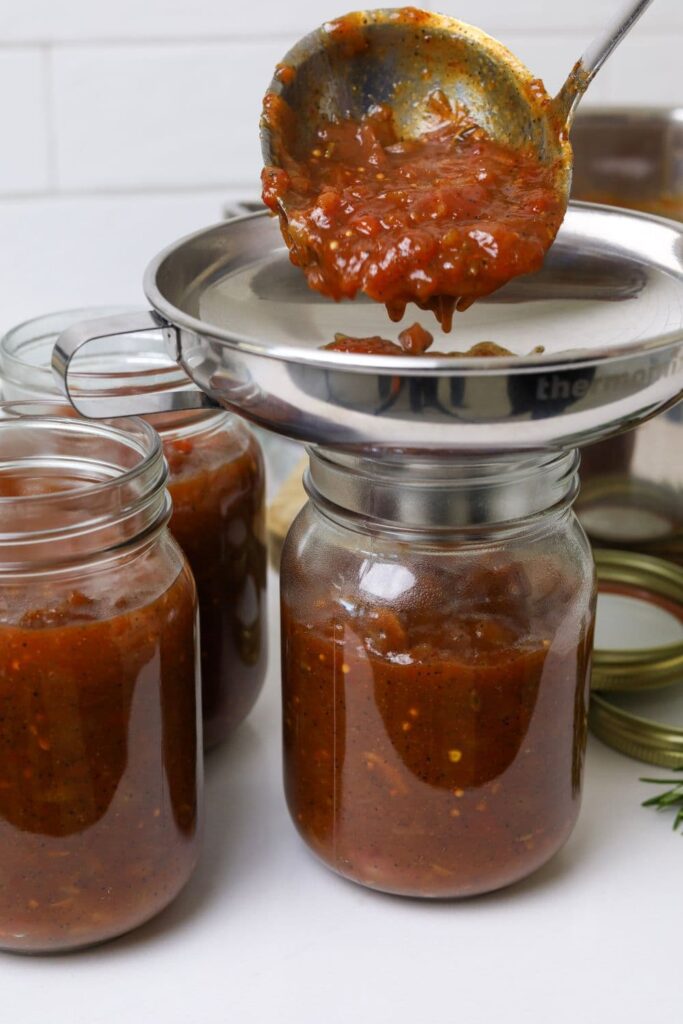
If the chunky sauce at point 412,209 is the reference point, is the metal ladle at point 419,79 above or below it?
above

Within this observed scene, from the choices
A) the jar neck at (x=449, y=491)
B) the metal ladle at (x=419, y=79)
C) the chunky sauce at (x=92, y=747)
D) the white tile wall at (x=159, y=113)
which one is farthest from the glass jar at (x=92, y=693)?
the white tile wall at (x=159, y=113)

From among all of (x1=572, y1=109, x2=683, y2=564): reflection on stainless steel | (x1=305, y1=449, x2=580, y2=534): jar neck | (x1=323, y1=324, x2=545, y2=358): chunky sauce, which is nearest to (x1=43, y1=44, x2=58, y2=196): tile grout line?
(x1=572, y1=109, x2=683, y2=564): reflection on stainless steel

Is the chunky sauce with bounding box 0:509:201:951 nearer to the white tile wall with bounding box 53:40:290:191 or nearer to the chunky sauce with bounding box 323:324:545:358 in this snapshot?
the chunky sauce with bounding box 323:324:545:358

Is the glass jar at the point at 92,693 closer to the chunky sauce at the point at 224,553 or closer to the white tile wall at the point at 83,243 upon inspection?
the chunky sauce at the point at 224,553

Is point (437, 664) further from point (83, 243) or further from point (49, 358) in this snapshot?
point (83, 243)

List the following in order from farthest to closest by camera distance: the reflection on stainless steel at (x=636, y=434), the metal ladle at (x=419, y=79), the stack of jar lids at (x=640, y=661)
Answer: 1. the reflection on stainless steel at (x=636, y=434)
2. the stack of jar lids at (x=640, y=661)
3. the metal ladle at (x=419, y=79)

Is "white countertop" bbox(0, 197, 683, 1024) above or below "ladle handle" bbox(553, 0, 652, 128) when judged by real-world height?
below

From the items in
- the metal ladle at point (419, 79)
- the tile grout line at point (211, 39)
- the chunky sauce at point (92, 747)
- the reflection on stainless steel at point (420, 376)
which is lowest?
the chunky sauce at point (92, 747)
